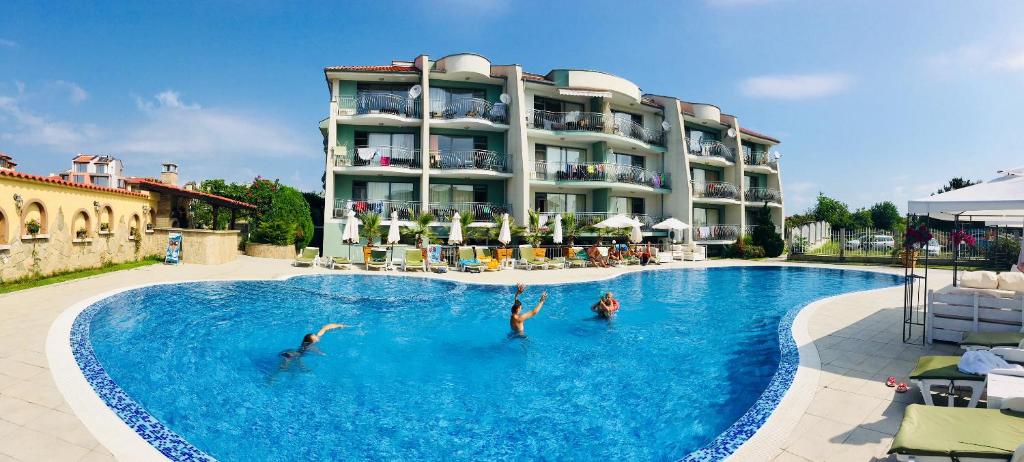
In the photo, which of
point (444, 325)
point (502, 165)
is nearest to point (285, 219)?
point (502, 165)

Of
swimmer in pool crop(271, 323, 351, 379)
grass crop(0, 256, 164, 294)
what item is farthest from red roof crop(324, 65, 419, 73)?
swimmer in pool crop(271, 323, 351, 379)

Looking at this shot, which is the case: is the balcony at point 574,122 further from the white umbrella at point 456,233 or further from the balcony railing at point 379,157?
the white umbrella at point 456,233

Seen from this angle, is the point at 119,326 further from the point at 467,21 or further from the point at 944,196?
the point at 944,196

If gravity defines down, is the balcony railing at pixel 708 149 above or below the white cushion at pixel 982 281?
above

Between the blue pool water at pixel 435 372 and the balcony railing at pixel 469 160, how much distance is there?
11.2 m

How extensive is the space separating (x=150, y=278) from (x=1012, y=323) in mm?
22009

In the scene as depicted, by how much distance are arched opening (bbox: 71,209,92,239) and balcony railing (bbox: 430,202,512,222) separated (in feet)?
44.3

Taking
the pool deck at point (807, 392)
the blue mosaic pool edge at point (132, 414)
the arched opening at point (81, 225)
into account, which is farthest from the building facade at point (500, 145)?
the blue mosaic pool edge at point (132, 414)

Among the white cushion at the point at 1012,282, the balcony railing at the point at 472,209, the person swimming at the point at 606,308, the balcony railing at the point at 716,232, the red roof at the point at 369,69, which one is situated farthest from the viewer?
the balcony railing at the point at 716,232

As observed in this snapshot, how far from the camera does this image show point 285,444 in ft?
17.4

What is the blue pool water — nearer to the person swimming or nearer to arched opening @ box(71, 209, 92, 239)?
the person swimming

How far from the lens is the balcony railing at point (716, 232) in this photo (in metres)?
28.9

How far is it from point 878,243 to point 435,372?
2802cm

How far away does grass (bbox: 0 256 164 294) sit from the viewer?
479 inches
